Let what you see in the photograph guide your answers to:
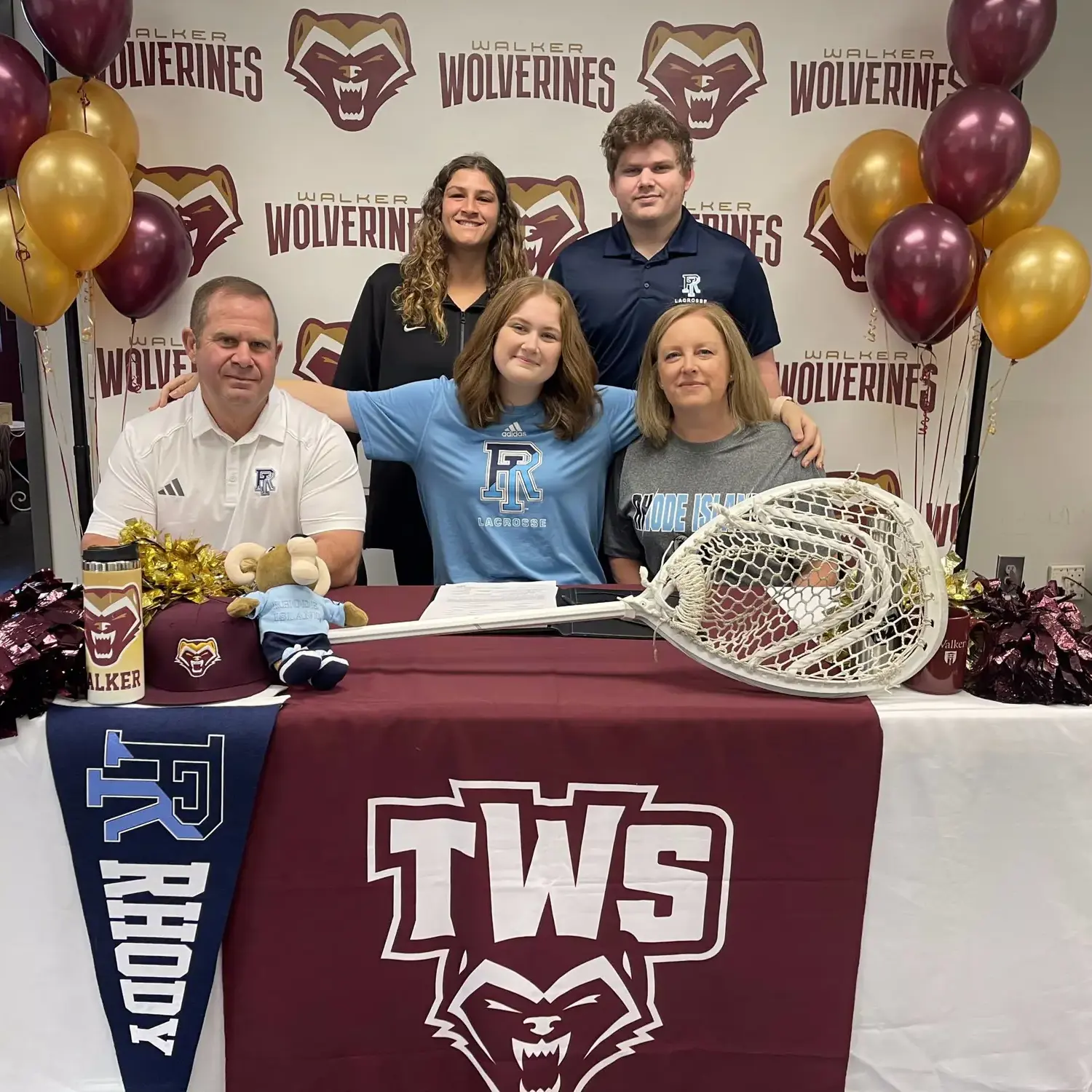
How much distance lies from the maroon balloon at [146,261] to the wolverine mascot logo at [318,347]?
0.42 m

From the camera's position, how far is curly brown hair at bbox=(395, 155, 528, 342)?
2377 millimetres

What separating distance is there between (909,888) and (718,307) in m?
1.24

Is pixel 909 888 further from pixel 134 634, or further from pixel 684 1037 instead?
pixel 134 634

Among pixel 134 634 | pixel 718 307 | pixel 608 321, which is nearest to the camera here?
pixel 134 634

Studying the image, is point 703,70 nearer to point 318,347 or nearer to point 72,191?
point 318,347

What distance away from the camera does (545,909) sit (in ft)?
3.91

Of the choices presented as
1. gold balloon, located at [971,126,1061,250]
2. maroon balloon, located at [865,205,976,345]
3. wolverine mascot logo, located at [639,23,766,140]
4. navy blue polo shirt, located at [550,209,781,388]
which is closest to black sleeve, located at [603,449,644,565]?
navy blue polo shirt, located at [550,209,781,388]

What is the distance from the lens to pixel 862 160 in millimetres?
2680

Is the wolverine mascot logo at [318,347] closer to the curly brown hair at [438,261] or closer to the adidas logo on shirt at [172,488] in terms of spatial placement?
the curly brown hair at [438,261]

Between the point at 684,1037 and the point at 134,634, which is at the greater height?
the point at 134,634

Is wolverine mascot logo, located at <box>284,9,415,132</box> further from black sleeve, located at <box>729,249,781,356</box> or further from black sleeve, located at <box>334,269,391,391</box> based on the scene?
black sleeve, located at <box>729,249,781,356</box>

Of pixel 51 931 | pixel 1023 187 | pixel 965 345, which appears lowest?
pixel 51 931

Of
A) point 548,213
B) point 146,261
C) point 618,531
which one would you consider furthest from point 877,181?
point 146,261

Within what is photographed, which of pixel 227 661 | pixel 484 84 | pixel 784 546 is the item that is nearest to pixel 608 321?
pixel 484 84
